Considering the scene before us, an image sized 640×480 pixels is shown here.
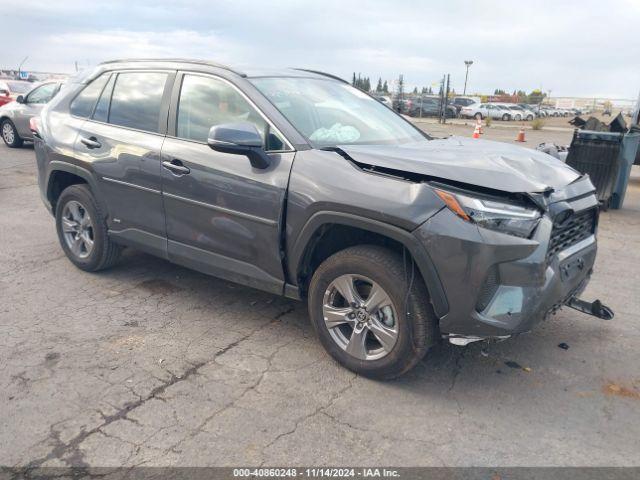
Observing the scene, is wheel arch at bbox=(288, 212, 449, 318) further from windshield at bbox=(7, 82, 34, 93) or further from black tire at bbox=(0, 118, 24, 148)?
windshield at bbox=(7, 82, 34, 93)

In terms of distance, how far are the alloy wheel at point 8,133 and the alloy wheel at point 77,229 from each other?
982 centimetres

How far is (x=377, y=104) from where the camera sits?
4.81 meters

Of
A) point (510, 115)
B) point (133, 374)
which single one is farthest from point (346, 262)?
point (510, 115)

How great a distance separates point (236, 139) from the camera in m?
3.36

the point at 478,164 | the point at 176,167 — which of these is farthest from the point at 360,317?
the point at 176,167

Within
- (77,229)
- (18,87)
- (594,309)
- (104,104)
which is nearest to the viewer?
(594,309)

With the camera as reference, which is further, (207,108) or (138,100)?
(138,100)

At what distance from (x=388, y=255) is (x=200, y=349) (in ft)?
4.84

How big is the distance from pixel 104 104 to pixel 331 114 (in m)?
2.10

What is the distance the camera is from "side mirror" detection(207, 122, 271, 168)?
337 centimetres

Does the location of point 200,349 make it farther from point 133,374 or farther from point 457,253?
point 457,253

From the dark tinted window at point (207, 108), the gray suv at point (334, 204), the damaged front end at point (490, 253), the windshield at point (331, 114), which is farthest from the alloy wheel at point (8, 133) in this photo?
the damaged front end at point (490, 253)

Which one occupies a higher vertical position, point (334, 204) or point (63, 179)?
point (334, 204)

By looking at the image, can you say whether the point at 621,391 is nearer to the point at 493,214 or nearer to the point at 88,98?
the point at 493,214
